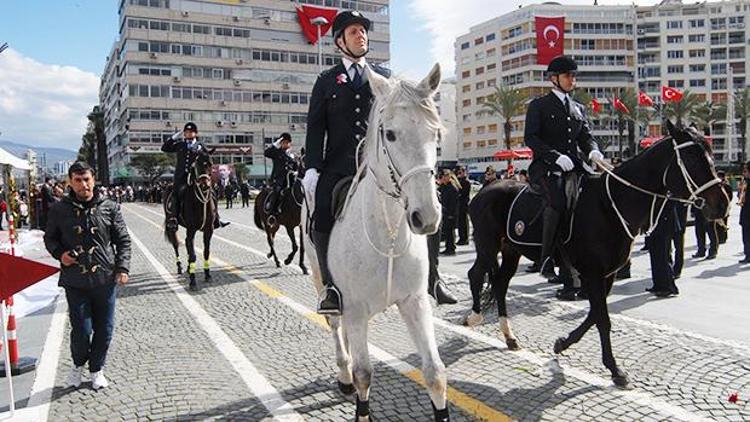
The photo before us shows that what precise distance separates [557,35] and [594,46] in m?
79.0

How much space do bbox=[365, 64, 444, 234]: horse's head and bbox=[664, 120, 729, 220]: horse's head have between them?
313 cm

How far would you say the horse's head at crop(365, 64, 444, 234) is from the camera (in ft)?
10.3

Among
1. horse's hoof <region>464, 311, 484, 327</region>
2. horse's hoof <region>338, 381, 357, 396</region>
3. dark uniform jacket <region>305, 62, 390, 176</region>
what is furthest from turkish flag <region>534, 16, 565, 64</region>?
horse's hoof <region>338, 381, 357, 396</region>

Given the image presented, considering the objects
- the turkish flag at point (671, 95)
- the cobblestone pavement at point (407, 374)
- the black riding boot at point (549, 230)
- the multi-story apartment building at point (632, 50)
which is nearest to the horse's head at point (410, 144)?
the cobblestone pavement at point (407, 374)

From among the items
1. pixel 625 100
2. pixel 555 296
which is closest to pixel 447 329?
pixel 555 296

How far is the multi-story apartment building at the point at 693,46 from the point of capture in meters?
95.9

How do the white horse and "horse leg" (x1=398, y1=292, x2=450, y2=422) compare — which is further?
"horse leg" (x1=398, y1=292, x2=450, y2=422)

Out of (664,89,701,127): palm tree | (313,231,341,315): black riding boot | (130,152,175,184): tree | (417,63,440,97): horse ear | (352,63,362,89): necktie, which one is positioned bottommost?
(313,231,341,315): black riding boot

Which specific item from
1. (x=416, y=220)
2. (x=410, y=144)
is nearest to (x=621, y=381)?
(x=416, y=220)

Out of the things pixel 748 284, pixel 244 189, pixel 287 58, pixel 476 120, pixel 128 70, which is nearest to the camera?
pixel 748 284

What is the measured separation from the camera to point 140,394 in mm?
5254

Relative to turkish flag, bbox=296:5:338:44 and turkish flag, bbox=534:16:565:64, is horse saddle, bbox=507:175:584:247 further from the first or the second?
turkish flag, bbox=296:5:338:44

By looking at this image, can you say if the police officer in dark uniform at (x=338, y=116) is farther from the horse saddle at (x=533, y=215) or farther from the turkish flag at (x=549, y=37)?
the turkish flag at (x=549, y=37)

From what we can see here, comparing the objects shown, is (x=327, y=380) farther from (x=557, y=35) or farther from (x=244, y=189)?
(x=244, y=189)
